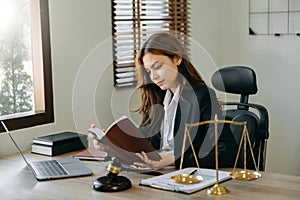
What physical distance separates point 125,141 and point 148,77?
55 centimetres

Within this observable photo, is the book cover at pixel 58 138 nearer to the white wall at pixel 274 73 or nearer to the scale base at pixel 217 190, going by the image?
the scale base at pixel 217 190

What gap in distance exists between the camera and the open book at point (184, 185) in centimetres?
200

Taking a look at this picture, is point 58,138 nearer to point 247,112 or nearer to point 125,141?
point 125,141

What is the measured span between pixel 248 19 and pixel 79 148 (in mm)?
2013

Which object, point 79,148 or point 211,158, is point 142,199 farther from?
point 79,148

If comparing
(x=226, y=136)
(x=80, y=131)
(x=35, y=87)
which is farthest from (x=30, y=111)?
(x=226, y=136)

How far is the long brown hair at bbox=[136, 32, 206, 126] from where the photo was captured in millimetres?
2521

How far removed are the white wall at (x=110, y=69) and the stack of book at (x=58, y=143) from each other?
139mm

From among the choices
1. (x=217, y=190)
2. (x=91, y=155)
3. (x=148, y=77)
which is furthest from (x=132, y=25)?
(x=217, y=190)

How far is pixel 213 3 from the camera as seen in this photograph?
4.20 metres

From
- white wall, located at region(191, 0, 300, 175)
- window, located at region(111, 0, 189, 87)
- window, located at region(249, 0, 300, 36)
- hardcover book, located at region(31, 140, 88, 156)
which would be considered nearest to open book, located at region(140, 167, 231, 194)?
hardcover book, located at region(31, 140, 88, 156)

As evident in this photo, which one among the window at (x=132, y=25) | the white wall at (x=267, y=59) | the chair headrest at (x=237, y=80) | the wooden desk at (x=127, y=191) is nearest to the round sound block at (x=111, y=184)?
the wooden desk at (x=127, y=191)

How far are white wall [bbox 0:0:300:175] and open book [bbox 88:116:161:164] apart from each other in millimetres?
741

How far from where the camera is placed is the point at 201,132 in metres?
2.47
